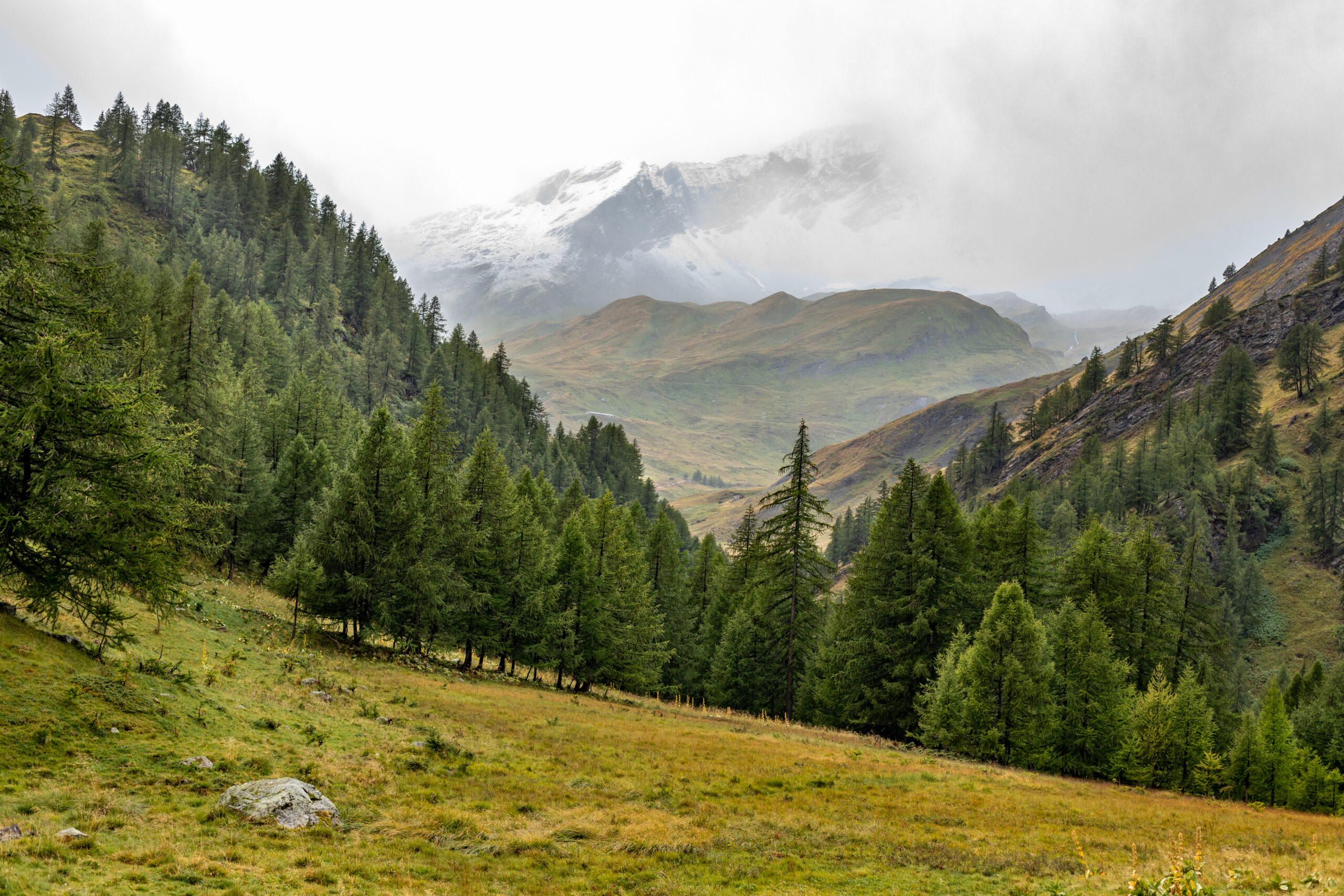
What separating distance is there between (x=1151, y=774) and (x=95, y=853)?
42796 millimetres

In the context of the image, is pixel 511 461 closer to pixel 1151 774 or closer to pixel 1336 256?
pixel 1151 774

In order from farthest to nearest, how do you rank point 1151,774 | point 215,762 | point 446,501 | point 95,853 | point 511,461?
point 511,461
point 446,501
point 1151,774
point 215,762
point 95,853

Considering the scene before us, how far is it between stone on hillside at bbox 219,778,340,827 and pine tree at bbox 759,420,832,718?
95.5 feet

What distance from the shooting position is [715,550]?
68875 millimetres

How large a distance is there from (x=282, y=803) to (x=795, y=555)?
108 feet

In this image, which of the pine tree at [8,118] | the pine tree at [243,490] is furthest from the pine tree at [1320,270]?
the pine tree at [8,118]

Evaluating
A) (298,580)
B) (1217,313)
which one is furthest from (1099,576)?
(1217,313)

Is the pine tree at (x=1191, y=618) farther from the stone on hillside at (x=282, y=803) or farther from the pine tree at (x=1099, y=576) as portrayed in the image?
the stone on hillside at (x=282, y=803)

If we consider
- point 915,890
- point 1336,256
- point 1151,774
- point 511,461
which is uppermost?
point 1336,256

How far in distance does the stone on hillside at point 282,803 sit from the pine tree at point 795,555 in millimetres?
29108

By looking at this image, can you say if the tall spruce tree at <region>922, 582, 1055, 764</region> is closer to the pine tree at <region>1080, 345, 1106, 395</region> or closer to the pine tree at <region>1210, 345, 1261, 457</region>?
the pine tree at <region>1210, 345, 1261, 457</region>

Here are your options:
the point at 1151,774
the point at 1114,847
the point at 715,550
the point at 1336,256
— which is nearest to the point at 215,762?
the point at 1114,847

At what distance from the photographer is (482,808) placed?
16.0 metres

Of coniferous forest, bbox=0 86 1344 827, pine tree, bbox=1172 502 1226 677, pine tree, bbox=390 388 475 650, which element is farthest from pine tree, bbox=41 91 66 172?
pine tree, bbox=1172 502 1226 677
